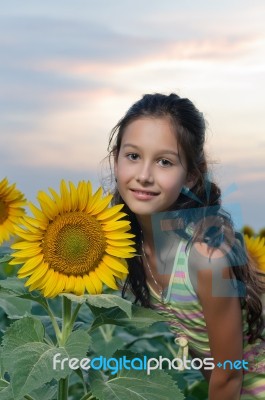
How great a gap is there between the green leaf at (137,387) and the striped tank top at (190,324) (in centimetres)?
37

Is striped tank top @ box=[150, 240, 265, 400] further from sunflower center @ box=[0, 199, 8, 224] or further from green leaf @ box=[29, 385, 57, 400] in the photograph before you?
sunflower center @ box=[0, 199, 8, 224]

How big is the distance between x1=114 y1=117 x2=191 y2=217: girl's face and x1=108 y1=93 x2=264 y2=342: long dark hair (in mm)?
38

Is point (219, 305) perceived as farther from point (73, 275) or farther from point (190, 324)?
point (73, 275)

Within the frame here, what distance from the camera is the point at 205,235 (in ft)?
6.91

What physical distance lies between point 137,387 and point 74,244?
35 centimetres

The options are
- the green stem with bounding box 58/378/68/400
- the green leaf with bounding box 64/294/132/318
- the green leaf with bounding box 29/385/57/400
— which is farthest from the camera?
the green leaf with bounding box 29/385/57/400

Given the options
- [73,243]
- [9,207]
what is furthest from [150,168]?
[9,207]

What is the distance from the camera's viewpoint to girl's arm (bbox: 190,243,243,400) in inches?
80.2

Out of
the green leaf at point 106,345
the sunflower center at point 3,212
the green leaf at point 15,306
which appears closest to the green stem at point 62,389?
the green leaf at point 15,306

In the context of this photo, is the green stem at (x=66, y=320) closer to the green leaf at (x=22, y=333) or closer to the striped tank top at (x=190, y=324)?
the green leaf at (x=22, y=333)

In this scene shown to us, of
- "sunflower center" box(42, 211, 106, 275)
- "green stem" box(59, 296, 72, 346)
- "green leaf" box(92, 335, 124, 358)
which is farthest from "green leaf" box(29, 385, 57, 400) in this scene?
"green leaf" box(92, 335, 124, 358)

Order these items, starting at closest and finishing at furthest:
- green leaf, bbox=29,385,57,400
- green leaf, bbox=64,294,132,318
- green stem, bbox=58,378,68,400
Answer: green leaf, bbox=64,294,132,318
green stem, bbox=58,378,68,400
green leaf, bbox=29,385,57,400

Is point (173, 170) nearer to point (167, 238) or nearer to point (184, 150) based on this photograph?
point (184, 150)

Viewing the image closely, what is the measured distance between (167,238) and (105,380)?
1.55 ft
